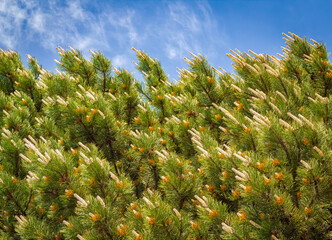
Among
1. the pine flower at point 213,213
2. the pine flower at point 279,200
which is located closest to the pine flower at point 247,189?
the pine flower at point 279,200

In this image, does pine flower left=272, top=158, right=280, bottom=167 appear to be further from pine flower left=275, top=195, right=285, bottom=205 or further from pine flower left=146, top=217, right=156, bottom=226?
pine flower left=146, top=217, right=156, bottom=226

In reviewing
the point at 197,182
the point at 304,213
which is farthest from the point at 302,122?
the point at 197,182

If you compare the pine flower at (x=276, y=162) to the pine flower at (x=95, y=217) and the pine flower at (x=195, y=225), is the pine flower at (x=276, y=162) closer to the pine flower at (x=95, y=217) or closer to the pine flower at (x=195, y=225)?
the pine flower at (x=195, y=225)

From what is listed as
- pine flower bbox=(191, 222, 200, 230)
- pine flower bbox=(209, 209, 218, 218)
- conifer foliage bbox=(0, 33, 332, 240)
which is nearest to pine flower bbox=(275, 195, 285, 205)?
conifer foliage bbox=(0, 33, 332, 240)

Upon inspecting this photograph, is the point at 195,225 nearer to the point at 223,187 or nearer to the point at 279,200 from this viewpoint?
the point at 223,187

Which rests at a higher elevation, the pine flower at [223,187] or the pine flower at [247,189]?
the pine flower at [223,187]

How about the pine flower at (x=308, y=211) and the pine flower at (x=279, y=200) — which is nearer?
the pine flower at (x=279, y=200)

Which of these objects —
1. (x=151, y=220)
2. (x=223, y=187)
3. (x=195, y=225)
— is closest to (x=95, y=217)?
(x=151, y=220)

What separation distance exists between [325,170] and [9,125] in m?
3.30

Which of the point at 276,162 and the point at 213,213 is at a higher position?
the point at 276,162

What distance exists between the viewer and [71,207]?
267cm

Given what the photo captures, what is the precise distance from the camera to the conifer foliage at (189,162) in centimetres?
206

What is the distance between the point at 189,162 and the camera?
3033 mm

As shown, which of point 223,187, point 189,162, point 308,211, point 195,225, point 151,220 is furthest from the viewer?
point 189,162
